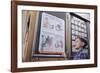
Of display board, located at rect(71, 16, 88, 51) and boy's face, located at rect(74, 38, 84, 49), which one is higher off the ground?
display board, located at rect(71, 16, 88, 51)

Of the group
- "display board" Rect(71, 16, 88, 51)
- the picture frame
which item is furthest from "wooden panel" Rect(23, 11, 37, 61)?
"display board" Rect(71, 16, 88, 51)

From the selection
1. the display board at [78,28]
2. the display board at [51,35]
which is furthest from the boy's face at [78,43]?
the display board at [51,35]

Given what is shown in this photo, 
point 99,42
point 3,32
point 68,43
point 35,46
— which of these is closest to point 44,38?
point 35,46

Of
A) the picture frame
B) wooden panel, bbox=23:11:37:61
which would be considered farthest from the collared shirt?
wooden panel, bbox=23:11:37:61

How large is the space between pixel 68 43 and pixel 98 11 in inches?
18.1

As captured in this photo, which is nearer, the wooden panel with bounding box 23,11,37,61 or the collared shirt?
the wooden panel with bounding box 23,11,37,61

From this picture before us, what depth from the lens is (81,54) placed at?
1842mm

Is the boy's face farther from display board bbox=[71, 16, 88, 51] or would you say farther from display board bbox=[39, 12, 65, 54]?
display board bbox=[39, 12, 65, 54]

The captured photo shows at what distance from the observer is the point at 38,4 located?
1691 millimetres

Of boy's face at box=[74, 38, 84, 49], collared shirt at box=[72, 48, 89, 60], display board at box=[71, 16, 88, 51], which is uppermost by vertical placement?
display board at box=[71, 16, 88, 51]

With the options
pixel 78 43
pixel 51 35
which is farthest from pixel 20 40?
pixel 78 43

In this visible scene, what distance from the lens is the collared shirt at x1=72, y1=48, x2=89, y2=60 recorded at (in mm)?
1816

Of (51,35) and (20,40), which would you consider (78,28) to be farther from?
(20,40)

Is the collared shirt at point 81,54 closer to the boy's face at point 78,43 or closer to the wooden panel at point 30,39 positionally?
the boy's face at point 78,43
